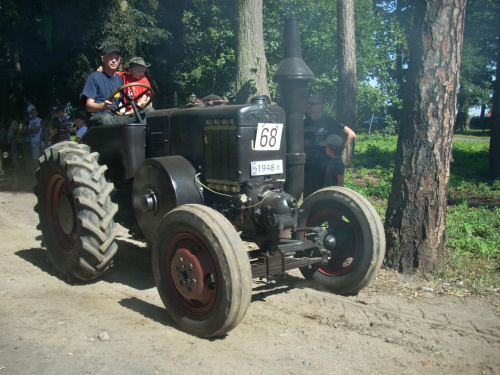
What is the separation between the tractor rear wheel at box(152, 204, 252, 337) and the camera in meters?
3.62

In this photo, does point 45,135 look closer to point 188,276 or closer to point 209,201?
point 209,201

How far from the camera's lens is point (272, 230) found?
4.55 meters

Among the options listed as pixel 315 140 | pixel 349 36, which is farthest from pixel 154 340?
pixel 349 36

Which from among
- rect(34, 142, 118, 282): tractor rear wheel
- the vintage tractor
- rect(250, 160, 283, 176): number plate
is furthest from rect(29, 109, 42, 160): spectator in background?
rect(250, 160, 283, 176): number plate

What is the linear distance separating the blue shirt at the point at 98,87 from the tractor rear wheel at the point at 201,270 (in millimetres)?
2689

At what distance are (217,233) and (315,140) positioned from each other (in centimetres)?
356

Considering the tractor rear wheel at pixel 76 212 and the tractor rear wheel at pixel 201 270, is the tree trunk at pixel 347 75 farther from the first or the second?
the tractor rear wheel at pixel 201 270

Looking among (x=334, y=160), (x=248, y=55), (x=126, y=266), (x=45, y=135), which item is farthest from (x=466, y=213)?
(x=45, y=135)

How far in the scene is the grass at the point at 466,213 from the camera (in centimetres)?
552

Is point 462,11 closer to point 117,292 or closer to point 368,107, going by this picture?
point 117,292

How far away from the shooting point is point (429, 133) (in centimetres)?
552

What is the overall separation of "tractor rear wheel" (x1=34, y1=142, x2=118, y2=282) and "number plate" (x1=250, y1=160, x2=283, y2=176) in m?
1.51

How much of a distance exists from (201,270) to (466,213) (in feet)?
19.8

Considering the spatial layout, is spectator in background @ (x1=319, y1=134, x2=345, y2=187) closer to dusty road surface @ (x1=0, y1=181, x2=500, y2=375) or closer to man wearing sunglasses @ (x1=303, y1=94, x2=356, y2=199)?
man wearing sunglasses @ (x1=303, y1=94, x2=356, y2=199)
